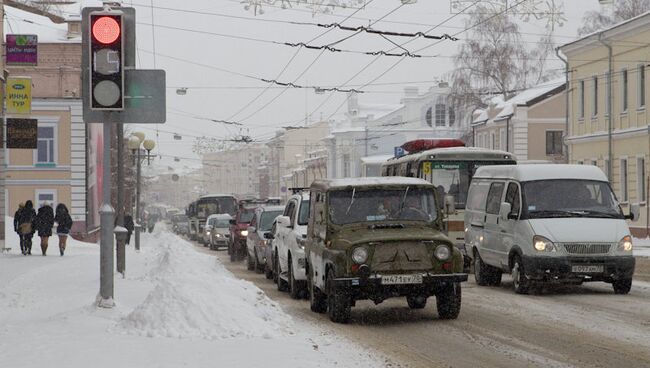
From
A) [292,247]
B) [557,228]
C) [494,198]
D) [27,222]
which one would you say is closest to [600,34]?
[27,222]

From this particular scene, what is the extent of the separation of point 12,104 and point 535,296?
20785 millimetres

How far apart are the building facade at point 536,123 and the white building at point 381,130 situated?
60.9ft

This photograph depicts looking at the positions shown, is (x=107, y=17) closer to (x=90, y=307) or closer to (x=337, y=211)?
(x=90, y=307)

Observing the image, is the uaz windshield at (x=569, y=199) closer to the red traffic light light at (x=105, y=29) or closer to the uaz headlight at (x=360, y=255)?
the uaz headlight at (x=360, y=255)

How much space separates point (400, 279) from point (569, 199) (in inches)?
224

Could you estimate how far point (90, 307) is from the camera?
42.7 ft

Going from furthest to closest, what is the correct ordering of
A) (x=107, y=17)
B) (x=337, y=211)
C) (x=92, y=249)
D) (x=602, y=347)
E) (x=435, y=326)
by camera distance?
(x=92, y=249) < (x=337, y=211) < (x=435, y=326) < (x=107, y=17) < (x=602, y=347)

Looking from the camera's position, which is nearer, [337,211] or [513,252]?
[337,211]

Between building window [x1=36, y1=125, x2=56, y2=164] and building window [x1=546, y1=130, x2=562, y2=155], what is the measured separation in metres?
31.8

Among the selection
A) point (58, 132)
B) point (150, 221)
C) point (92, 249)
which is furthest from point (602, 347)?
point (150, 221)

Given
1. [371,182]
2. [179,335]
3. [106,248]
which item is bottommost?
[179,335]

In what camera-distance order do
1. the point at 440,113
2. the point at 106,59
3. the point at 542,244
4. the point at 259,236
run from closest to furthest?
1. the point at 106,59
2. the point at 542,244
3. the point at 259,236
4. the point at 440,113

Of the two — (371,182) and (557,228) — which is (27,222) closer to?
(557,228)

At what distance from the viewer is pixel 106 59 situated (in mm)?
12352
